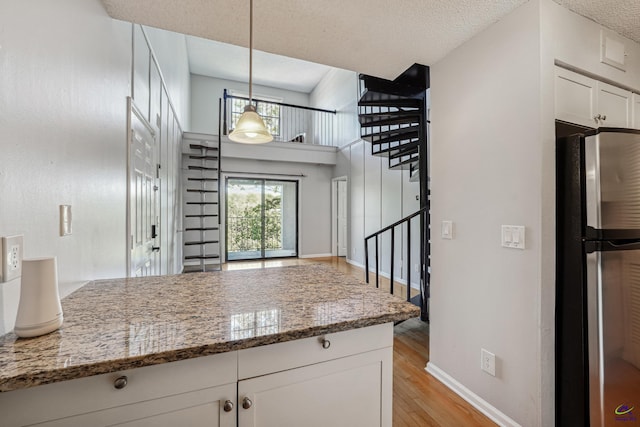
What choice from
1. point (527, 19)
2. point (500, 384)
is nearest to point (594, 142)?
point (527, 19)

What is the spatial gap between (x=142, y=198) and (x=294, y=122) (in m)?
6.36

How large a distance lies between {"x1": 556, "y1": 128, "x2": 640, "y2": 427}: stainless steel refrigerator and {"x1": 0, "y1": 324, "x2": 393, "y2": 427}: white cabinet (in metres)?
1.11

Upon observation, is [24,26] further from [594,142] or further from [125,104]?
[594,142]

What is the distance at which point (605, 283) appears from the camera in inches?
55.8

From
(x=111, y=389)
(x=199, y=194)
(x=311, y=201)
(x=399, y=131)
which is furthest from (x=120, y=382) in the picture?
(x=311, y=201)

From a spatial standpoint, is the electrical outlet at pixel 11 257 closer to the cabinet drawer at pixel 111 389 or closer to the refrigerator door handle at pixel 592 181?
the cabinet drawer at pixel 111 389

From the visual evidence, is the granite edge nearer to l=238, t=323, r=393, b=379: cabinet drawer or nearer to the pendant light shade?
l=238, t=323, r=393, b=379: cabinet drawer

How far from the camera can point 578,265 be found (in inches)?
57.2

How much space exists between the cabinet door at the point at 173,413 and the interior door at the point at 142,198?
1.44 m

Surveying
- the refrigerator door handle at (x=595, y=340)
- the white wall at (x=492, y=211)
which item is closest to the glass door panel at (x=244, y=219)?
the white wall at (x=492, y=211)

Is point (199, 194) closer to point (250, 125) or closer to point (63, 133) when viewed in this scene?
point (250, 125)

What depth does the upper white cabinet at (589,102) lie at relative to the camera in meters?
1.59

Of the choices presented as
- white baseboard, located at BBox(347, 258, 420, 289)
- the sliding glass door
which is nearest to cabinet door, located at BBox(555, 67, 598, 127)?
white baseboard, located at BBox(347, 258, 420, 289)

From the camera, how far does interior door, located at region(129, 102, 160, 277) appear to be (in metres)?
1.99
